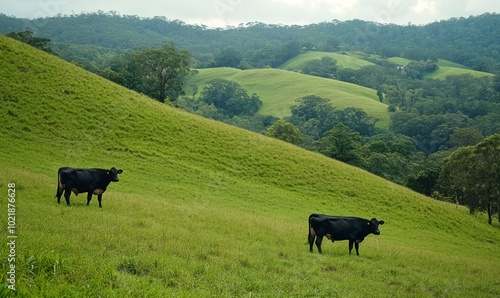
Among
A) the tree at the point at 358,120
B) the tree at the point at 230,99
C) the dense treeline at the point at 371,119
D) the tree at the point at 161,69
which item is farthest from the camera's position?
the tree at the point at 230,99

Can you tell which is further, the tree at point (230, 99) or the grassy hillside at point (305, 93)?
the tree at point (230, 99)

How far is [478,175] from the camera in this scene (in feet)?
154

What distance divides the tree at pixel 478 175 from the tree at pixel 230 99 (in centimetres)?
11701

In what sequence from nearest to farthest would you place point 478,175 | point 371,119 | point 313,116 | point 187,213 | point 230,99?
point 187,213 < point 478,175 < point 371,119 < point 313,116 < point 230,99

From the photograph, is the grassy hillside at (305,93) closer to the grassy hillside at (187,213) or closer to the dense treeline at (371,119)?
the dense treeline at (371,119)

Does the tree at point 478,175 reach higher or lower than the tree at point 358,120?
lower

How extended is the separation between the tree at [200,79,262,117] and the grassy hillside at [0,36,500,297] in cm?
12133

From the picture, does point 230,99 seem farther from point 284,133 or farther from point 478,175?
point 478,175

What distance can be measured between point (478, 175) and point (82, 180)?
45025mm

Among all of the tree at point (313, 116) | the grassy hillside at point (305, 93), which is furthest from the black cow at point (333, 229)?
the grassy hillside at point (305, 93)

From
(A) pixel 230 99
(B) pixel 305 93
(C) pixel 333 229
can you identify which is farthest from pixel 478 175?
(B) pixel 305 93

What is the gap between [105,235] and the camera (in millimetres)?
10461

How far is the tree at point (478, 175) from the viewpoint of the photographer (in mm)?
45188

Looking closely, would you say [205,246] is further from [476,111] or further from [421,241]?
[476,111]
